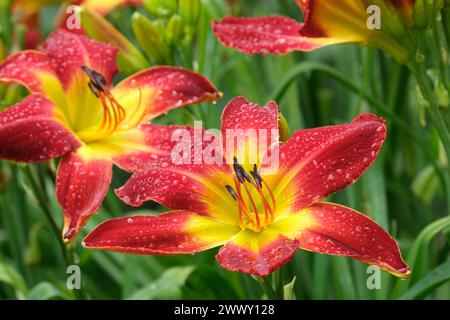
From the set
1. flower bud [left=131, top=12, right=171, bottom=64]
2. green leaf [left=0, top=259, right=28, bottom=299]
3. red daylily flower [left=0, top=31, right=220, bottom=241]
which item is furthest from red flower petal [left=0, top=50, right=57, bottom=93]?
green leaf [left=0, top=259, right=28, bottom=299]

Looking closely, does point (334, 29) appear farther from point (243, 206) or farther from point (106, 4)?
point (106, 4)

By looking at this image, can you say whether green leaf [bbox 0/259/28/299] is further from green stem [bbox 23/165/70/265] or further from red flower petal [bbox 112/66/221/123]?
red flower petal [bbox 112/66/221/123]

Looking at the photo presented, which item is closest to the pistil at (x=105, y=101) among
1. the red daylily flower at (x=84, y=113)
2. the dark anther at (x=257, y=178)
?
the red daylily flower at (x=84, y=113)

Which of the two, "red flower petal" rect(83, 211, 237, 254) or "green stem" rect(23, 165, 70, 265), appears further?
"green stem" rect(23, 165, 70, 265)

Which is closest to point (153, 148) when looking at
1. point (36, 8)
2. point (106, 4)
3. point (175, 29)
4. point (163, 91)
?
point (163, 91)

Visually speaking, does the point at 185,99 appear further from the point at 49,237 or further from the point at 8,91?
the point at 49,237

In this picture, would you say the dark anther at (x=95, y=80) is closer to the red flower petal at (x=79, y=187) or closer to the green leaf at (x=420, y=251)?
the red flower petal at (x=79, y=187)
